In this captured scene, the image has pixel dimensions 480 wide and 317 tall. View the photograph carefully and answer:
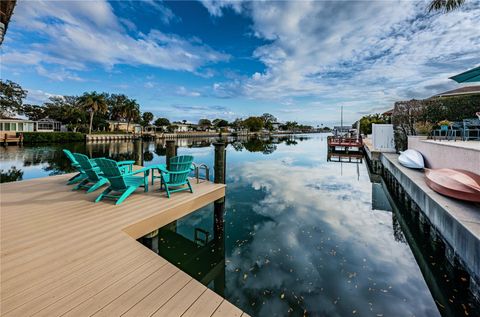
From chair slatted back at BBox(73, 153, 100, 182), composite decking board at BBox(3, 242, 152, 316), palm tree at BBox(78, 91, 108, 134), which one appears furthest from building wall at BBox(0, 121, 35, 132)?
composite decking board at BBox(3, 242, 152, 316)

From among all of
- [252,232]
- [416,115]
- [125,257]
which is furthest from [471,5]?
[125,257]

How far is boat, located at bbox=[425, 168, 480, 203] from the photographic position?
364 cm

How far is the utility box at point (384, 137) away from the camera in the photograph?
44.9 ft

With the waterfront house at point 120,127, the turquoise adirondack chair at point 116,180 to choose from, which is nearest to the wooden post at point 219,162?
the turquoise adirondack chair at point 116,180

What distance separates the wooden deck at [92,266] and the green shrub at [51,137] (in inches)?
1188

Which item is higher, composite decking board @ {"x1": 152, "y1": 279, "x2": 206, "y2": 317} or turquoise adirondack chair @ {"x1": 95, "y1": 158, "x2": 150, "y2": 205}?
turquoise adirondack chair @ {"x1": 95, "y1": 158, "x2": 150, "y2": 205}

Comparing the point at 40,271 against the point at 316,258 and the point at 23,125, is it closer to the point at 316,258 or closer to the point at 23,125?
the point at 316,258

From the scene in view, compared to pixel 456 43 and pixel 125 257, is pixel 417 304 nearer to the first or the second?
Result: pixel 125 257

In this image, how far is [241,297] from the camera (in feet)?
9.19

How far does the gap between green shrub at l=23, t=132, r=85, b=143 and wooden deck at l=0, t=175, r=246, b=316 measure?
99.0 ft

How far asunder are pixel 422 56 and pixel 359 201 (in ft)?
35.3

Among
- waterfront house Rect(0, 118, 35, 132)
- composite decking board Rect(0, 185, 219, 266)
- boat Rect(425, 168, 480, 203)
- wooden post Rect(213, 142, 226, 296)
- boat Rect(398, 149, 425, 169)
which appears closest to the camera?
composite decking board Rect(0, 185, 219, 266)

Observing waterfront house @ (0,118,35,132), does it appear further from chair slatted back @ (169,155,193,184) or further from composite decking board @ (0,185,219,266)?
composite decking board @ (0,185,219,266)

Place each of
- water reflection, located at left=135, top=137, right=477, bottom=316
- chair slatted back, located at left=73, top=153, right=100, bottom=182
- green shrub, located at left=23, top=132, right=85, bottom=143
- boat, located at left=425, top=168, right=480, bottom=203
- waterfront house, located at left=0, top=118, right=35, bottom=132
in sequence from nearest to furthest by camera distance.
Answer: water reflection, located at left=135, top=137, right=477, bottom=316 → boat, located at left=425, top=168, right=480, bottom=203 → chair slatted back, located at left=73, top=153, right=100, bottom=182 → green shrub, located at left=23, top=132, right=85, bottom=143 → waterfront house, located at left=0, top=118, right=35, bottom=132
